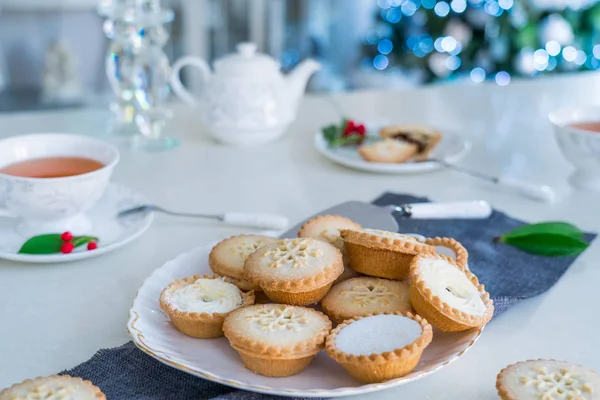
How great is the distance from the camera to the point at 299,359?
72 centimetres

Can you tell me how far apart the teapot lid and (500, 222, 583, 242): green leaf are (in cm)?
71

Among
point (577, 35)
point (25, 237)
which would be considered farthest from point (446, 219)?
point (577, 35)

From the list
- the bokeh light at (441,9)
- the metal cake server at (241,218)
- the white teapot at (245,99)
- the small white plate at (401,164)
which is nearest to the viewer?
the metal cake server at (241,218)

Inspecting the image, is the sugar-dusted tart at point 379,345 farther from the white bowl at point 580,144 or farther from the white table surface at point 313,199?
the white bowl at point 580,144

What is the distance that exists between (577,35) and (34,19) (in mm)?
2922

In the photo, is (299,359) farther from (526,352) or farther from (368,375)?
(526,352)

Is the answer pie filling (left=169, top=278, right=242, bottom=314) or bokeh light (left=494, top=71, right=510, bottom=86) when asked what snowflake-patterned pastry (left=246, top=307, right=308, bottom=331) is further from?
bokeh light (left=494, top=71, right=510, bottom=86)

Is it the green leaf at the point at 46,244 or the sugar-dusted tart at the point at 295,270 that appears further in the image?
the green leaf at the point at 46,244

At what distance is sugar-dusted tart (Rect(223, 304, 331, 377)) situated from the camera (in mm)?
708

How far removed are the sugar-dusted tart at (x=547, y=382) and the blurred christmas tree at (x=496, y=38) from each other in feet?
10.7

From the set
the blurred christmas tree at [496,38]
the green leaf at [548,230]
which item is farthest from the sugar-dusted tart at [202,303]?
the blurred christmas tree at [496,38]

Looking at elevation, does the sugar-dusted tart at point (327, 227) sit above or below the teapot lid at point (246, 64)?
below

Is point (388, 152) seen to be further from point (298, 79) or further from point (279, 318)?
point (279, 318)

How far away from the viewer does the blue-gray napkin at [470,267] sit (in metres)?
0.75
